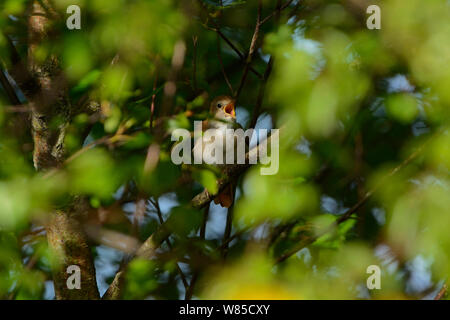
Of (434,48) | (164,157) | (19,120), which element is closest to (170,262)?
(164,157)

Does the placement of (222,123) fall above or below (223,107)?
below

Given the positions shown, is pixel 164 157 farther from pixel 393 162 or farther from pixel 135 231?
pixel 393 162

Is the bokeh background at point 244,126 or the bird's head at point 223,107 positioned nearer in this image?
the bokeh background at point 244,126

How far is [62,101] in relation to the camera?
327cm

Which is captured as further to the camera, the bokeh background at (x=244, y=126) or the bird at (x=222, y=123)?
the bird at (x=222, y=123)

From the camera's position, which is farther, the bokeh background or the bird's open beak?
the bird's open beak

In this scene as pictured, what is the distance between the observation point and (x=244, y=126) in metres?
4.32

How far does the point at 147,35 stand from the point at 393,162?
2.49 m

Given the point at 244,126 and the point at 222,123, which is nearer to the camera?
the point at 222,123

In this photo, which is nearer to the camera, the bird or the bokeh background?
the bokeh background

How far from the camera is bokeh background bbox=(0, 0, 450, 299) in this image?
6.57 feet

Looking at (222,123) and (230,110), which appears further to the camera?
(230,110)

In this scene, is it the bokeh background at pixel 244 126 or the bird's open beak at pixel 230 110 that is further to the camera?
the bird's open beak at pixel 230 110

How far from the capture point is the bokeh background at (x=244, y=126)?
2.00 meters
